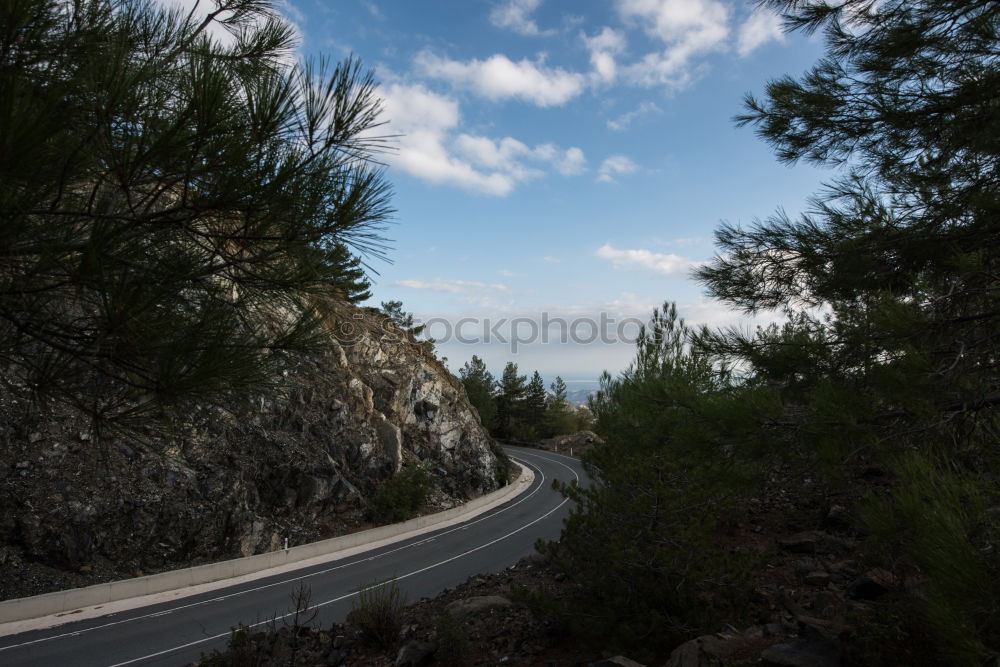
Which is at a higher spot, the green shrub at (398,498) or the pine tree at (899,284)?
the pine tree at (899,284)

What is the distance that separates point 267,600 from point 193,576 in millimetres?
3407

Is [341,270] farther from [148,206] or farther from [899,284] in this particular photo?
[899,284]

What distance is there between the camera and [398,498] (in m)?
22.5

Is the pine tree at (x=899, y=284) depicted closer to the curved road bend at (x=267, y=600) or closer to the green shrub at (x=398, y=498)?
the curved road bend at (x=267, y=600)

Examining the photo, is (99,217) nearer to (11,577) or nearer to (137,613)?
(137,613)

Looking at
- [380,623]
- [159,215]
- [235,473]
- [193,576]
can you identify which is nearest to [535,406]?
[235,473]

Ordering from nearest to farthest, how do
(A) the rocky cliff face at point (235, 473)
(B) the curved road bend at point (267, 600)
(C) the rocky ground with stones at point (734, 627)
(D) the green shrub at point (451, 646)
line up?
(C) the rocky ground with stones at point (734, 627) < (D) the green shrub at point (451, 646) < (B) the curved road bend at point (267, 600) < (A) the rocky cliff face at point (235, 473)

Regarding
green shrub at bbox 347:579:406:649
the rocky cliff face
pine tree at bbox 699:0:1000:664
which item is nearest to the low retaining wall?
the rocky cliff face

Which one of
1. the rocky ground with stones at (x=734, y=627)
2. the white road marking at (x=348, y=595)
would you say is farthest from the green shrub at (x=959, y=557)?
the white road marking at (x=348, y=595)

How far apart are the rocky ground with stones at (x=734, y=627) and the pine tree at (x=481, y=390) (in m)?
40.3

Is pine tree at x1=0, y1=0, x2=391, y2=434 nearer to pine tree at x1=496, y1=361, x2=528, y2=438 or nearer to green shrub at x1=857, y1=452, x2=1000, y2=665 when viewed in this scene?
green shrub at x1=857, y1=452, x2=1000, y2=665

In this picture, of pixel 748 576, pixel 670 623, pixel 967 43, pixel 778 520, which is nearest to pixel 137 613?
pixel 670 623

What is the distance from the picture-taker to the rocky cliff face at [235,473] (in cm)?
1352

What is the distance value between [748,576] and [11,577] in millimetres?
16426
